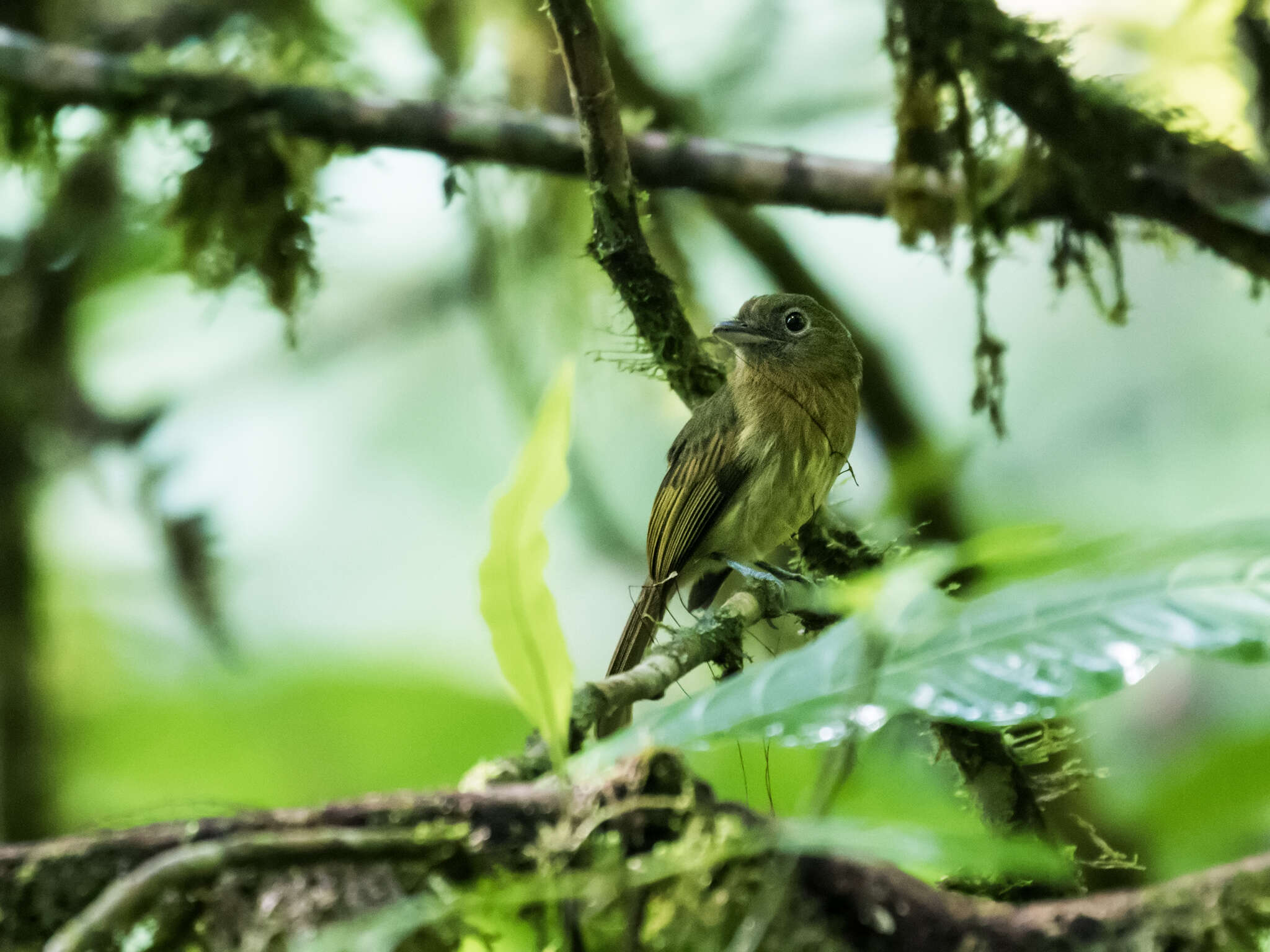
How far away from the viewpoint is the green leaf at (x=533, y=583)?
109cm

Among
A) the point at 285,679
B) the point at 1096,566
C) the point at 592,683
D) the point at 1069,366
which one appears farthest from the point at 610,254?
the point at 1069,366

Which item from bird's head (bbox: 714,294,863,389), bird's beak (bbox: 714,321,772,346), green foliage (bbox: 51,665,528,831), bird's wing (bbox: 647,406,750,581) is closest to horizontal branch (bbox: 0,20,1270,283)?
bird's head (bbox: 714,294,863,389)

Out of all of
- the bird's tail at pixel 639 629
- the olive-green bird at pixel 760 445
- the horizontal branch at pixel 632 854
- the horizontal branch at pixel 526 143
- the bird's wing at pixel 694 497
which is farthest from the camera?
the horizontal branch at pixel 526 143

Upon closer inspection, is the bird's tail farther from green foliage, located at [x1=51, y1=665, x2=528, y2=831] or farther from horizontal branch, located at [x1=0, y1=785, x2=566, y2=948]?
horizontal branch, located at [x1=0, y1=785, x2=566, y2=948]

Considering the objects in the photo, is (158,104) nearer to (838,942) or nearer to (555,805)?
(555,805)

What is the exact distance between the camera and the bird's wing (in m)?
3.30

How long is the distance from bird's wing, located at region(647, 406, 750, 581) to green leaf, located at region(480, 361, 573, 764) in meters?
2.12

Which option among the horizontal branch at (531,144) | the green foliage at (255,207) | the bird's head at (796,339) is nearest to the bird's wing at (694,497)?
the bird's head at (796,339)

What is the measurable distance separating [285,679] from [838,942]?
11.2 feet

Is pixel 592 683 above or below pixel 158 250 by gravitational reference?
below

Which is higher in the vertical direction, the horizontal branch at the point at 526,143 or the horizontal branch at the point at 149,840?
the horizontal branch at the point at 526,143

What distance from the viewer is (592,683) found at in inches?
62.2

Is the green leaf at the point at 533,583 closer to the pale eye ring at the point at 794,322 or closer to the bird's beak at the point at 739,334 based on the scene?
the bird's beak at the point at 739,334

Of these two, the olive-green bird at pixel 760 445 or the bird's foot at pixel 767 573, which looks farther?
the olive-green bird at pixel 760 445
